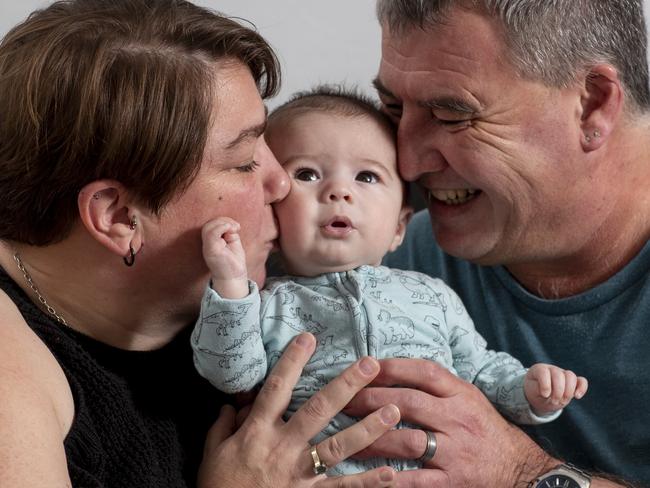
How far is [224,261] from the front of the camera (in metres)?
1.54

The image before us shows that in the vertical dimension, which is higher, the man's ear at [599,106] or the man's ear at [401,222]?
the man's ear at [599,106]

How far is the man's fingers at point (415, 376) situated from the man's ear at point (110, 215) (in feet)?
1.64

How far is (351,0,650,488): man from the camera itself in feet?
5.97

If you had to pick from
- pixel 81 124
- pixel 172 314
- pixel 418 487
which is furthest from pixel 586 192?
pixel 81 124

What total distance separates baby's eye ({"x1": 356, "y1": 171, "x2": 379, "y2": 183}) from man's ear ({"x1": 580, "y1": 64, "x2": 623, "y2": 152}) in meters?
0.46

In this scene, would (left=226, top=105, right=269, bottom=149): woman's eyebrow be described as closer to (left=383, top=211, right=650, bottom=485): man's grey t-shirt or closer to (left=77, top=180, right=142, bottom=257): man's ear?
(left=77, top=180, right=142, bottom=257): man's ear

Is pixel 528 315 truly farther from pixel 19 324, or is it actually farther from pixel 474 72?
pixel 19 324

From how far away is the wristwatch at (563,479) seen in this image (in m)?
1.80

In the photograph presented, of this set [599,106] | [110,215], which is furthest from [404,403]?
[599,106]

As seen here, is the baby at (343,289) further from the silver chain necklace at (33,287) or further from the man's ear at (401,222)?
the silver chain necklace at (33,287)

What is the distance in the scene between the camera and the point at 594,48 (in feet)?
6.17

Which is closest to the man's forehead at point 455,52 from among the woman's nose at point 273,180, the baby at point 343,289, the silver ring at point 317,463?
the baby at point 343,289

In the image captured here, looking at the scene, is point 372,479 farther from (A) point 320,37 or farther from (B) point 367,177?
(A) point 320,37

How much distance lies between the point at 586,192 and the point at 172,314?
0.90 metres
